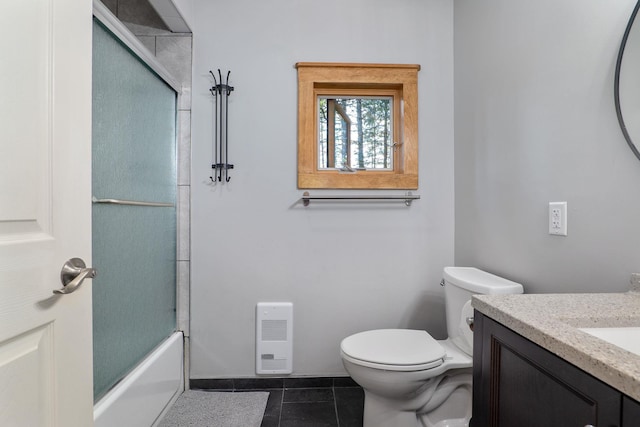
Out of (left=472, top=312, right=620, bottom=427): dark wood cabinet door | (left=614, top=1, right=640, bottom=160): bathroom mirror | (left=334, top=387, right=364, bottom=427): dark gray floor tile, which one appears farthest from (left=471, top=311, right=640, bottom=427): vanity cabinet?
(left=334, top=387, right=364, bottom=427): dark gray floor tile

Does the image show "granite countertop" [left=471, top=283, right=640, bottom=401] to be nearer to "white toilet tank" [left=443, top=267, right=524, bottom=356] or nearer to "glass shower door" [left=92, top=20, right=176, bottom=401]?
"white toilet tank" [left=443, top=267, right=524, bottom=356]

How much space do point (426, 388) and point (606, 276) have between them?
0.80m

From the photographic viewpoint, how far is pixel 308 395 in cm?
181

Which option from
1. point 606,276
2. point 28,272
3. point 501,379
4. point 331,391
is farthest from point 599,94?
point 331,391

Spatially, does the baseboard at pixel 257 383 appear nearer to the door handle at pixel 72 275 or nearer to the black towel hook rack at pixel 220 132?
the black towel hook rack at pixel 220 132

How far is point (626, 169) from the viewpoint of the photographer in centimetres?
94

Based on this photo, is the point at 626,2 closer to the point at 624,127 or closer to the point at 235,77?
the point at 624,127

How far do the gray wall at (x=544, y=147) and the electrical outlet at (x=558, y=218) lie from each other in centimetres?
2

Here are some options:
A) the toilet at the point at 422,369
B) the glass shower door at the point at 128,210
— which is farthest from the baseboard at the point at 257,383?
the toilet at the point at 422,369

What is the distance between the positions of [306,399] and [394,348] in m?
0.70

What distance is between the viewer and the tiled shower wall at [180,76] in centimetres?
186

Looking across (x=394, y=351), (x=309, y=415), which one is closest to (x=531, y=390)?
(x=394, y=351)

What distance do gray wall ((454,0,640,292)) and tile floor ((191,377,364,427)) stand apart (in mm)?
1020

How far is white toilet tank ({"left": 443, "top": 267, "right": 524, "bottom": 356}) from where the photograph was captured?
4.27 feet
